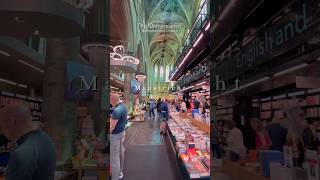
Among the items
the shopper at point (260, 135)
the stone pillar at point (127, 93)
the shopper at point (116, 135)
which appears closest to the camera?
the shopper at point (260, 135)

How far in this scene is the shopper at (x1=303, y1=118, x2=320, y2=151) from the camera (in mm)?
1889

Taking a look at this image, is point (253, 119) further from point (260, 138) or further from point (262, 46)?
point (262, 46)

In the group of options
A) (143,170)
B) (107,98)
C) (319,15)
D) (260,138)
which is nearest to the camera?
(319,15)

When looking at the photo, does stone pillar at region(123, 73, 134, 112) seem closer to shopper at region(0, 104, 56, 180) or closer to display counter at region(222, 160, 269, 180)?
display counter at region(222, 160, 269, 180)

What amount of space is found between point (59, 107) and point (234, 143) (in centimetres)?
168

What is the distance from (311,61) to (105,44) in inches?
96.9

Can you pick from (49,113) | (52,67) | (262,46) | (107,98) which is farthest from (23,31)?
(262,46)

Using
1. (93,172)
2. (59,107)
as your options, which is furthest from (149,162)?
(59,107)

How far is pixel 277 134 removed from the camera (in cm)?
235

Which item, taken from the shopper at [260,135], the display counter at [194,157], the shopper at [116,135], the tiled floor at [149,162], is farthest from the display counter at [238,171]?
the tiled floor at [149,162]

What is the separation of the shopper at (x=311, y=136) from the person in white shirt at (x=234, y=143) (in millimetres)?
1079

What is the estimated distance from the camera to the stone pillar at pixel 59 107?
3502 millimetres

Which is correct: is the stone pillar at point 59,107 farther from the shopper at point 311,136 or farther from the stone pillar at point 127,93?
the stone pillar at point 127,93

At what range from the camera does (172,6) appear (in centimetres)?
2944
